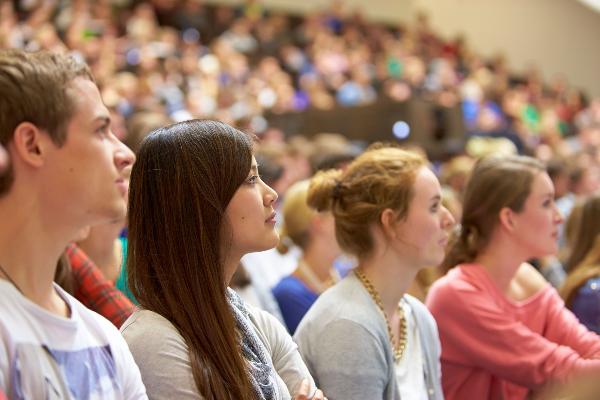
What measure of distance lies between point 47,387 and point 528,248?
6.52 ft

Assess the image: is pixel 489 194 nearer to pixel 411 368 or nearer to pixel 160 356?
pixel 411 368

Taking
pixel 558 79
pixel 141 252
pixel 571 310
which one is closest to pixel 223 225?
pixel 141 252

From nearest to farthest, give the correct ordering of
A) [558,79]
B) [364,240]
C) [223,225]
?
1. [223,225]
2. [364,240]
3. [558,79]

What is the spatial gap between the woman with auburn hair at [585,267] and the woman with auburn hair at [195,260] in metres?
1.68

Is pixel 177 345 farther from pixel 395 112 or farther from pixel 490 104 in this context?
pixel 490 104

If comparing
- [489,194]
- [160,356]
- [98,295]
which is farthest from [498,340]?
[160,356]

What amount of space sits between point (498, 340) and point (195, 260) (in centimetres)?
133

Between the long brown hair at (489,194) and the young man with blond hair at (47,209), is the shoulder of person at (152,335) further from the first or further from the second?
the long brown hair at (489,194)

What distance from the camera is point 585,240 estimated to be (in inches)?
142

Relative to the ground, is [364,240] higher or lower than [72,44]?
higher

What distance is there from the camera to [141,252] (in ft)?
6.02

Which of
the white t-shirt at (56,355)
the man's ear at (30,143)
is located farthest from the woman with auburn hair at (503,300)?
the man's ear at (30,143)

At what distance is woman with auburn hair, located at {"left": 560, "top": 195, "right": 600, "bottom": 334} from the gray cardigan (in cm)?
105

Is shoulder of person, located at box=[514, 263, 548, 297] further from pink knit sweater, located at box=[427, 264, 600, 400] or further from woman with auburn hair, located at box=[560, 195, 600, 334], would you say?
woman with auburn hair, located at box=[560, 195, 600, 334]
